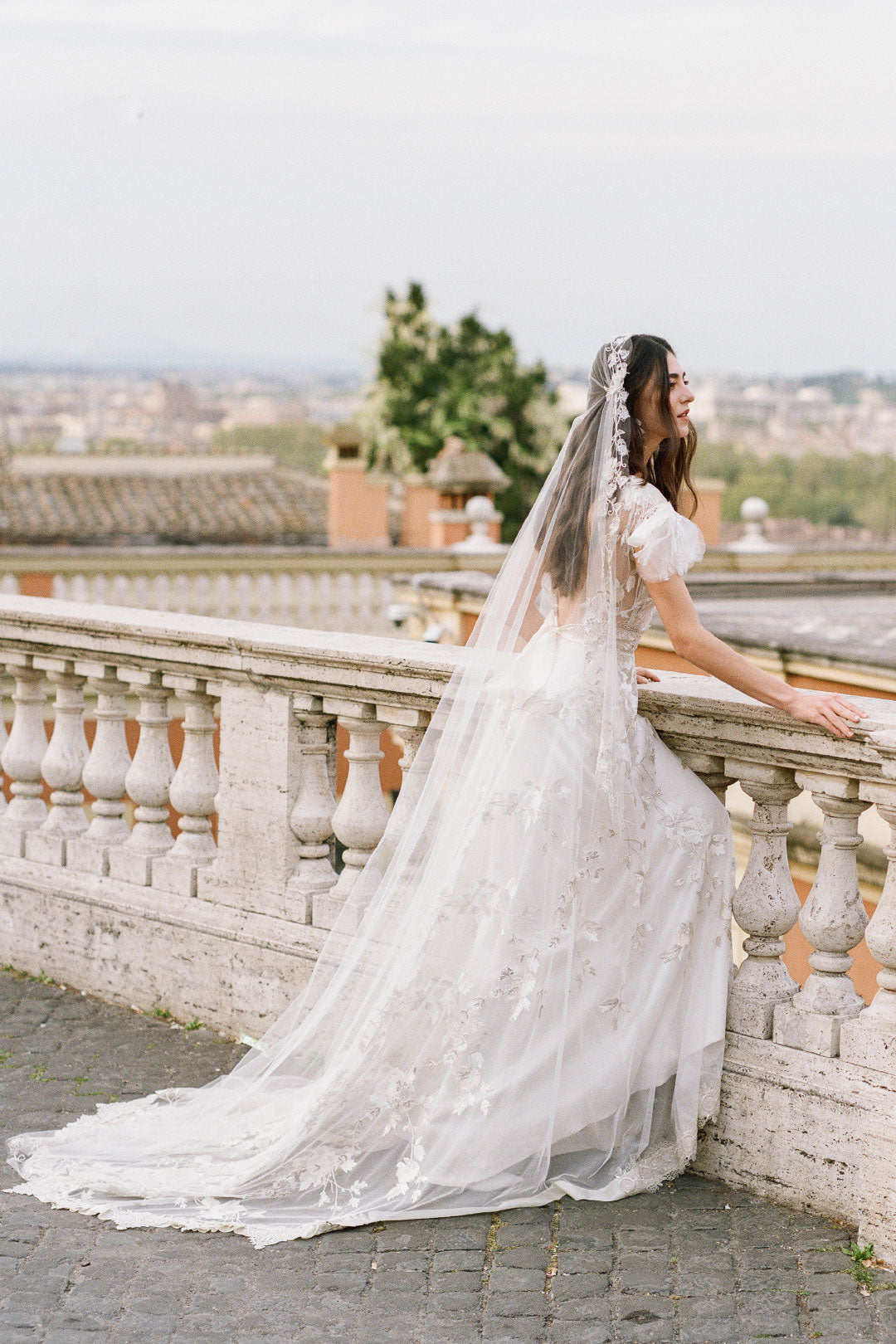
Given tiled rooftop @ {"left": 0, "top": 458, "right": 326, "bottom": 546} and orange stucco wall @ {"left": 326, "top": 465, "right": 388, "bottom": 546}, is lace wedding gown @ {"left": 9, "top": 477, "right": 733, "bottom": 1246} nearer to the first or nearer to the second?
orange stucco wall @ {"left": 326, "top": 465, "right": 388, "bottom": 546}

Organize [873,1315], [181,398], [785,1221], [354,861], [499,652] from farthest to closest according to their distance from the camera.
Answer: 1. [181,398]
2. [354,861]
3. [499,652]
4. [785,1221]
5. [873,1315]

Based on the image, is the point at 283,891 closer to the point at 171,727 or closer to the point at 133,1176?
the point at 133,1176

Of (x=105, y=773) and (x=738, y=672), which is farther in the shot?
(x=105, y=773)

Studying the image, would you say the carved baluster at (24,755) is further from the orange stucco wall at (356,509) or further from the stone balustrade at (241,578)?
the orange stucco wall at (356,509)

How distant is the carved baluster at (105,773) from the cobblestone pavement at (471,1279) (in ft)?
4.47

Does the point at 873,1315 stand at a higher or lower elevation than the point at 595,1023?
lower

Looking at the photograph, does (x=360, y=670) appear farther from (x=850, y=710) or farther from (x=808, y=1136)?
(x=808, y=1136)

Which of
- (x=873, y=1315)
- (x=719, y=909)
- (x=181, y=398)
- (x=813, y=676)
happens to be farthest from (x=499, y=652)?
(x=181, y=398)

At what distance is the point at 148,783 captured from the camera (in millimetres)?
4453

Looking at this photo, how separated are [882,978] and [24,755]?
287 centimetres

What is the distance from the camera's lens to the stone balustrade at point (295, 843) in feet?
10.2

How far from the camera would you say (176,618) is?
4422 millimetres

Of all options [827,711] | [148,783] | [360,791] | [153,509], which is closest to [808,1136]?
[827,711]

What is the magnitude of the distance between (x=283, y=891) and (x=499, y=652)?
1089mm
